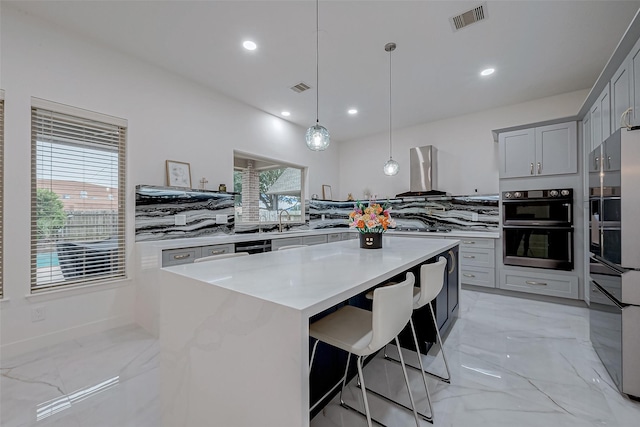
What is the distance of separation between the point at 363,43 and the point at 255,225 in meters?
2.83

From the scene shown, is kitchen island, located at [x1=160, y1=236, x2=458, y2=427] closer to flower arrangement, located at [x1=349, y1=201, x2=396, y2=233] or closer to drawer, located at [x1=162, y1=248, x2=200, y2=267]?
flower arrangement, located at [x1=349, y1=201, x2=396, y2=233]

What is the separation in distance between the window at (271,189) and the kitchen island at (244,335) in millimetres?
3372

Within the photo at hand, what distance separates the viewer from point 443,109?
4.31 metres

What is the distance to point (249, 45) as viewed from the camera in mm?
2684

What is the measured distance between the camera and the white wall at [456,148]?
3.94 m

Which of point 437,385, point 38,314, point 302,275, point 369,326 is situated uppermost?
point 302,275

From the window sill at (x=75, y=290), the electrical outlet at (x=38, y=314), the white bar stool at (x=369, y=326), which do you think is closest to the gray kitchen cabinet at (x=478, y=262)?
the white bar stool at (x=369, y=326)

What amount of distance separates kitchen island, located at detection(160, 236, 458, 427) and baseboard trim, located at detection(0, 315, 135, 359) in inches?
70.4

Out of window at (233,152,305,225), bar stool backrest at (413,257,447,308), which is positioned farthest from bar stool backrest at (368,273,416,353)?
window at (233,152,305,225)

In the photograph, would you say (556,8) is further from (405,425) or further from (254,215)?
(254,215)

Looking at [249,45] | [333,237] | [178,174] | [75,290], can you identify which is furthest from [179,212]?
[333,237]

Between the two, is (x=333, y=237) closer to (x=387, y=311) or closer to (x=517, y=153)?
(x=517, y=153)

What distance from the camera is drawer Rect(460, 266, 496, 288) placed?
381 centimetres

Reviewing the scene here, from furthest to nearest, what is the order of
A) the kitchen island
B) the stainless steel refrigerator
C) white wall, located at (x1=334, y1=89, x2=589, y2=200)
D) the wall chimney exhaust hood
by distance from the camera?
the wall chimney exhaust hood
white wall, located at (x1=334, y1=89, x2=589, y2=200)
the stainless steel refrigerator
the kitchen island
